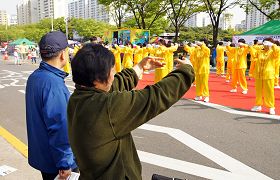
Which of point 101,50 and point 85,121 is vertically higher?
point 101,50

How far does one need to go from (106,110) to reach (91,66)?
24cm

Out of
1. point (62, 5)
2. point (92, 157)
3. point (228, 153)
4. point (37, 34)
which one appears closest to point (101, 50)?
point (92, 157)

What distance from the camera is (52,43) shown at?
85.4 inches

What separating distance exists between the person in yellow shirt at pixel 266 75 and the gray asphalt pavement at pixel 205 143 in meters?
0.75

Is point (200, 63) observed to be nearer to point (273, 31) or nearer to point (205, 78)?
point (205, 78)

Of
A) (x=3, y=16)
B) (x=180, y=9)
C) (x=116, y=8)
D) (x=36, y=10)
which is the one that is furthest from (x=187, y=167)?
(x=3, y=16)

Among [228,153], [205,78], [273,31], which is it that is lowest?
[228,153]

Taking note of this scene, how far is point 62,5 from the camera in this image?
8025 cm

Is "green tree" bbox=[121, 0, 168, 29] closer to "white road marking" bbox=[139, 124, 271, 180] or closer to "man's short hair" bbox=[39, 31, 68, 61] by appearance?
"white road marking" bbox=[139, 124, 271, 180]

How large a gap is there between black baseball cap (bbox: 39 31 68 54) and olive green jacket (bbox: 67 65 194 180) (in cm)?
78

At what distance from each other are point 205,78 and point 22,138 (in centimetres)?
557

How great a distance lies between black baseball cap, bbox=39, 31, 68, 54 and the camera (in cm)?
216

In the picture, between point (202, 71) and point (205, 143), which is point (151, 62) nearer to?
point (205, 143)

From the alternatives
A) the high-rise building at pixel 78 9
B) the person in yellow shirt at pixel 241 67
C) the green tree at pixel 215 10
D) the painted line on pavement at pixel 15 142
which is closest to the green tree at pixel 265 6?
the green tree at pixel 215 10
